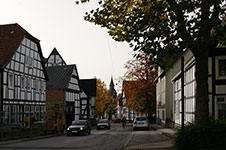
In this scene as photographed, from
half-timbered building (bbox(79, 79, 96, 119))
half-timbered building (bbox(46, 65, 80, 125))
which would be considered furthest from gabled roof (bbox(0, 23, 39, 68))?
half-timbered building (bbox(79, 79, 96, 119))

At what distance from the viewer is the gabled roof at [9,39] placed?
Answer: 32.5 metres

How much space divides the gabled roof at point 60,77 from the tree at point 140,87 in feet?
30.5

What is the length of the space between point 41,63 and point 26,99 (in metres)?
6.18

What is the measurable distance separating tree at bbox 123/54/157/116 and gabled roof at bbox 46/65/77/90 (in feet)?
30.5

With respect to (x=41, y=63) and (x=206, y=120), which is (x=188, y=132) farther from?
(x=41, y=63)

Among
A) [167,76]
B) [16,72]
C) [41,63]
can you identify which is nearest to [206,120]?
[16,72]

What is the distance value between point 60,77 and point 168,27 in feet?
134

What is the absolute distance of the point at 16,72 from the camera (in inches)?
1330

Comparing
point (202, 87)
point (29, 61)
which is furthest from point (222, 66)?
point (29, 61)

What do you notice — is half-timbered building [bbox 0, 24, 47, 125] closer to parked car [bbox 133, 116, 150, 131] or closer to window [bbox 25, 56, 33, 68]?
window [bbox 25, 56, 33, 68]

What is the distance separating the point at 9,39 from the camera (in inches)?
1368

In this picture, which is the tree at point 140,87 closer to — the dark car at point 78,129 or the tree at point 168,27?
the dark car at point 78,129

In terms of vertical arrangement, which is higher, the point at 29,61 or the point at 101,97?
the point at 29,61

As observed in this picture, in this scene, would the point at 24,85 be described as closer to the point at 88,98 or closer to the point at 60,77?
the point at 60,77
